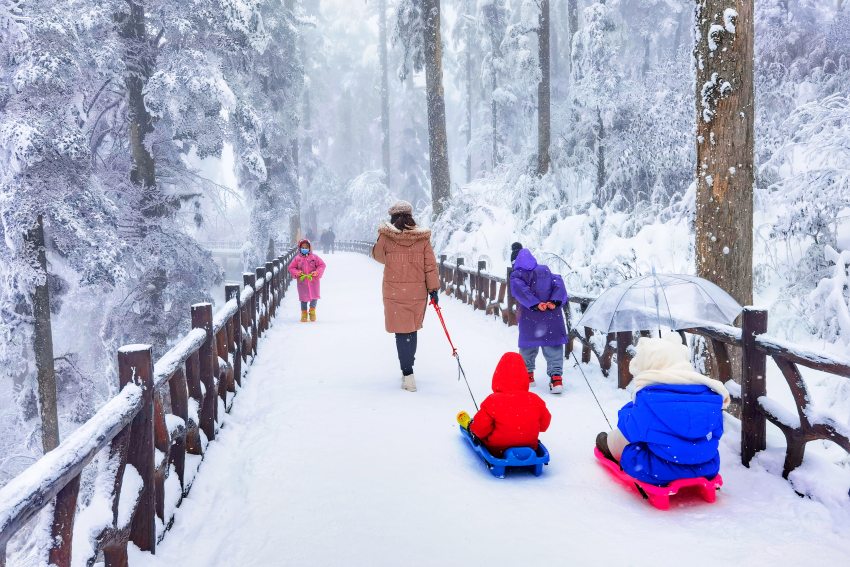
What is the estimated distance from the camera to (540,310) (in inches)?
255

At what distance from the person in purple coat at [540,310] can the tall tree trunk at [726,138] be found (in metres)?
1.51

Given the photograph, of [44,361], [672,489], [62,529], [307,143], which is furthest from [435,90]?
[307,143]

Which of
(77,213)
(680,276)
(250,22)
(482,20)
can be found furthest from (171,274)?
(482,20)

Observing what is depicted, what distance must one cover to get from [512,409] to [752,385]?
178 centimetres

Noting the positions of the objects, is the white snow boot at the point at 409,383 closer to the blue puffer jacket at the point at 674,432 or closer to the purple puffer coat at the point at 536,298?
the purple puffer coat at the point at 536,298

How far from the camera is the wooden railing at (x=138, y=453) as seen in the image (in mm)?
2201

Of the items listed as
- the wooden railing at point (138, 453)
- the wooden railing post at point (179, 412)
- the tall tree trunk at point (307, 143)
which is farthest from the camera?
the tall tree trunk at point (307, 143)

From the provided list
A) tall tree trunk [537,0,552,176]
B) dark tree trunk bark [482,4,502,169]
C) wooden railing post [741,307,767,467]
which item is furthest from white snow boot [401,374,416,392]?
dark tree trunk bark [482,4,502,169]

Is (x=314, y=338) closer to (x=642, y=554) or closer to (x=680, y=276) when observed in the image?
(x=680, y=276)

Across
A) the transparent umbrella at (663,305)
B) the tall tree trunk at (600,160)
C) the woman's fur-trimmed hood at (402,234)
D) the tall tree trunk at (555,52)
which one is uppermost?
the tall tree trunk at (555,52)

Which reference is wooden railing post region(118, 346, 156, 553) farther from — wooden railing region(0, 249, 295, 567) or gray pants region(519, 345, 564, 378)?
gray pants region(519, 345, 564, 378)

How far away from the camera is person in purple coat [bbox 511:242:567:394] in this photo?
644cm

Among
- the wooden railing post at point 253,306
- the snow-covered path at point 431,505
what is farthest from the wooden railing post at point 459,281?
the snow-covered path at point 431,505

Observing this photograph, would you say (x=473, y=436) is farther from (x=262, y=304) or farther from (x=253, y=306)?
(x=262, y=304)
